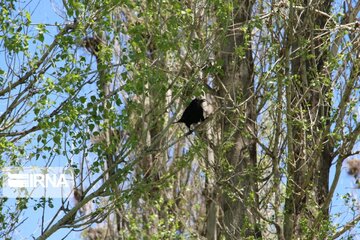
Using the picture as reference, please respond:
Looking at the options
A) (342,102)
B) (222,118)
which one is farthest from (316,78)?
(222,118)

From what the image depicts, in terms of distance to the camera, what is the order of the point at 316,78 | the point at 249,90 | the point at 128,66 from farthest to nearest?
the point at 249,90 < the point at 316,78 < the point at 128,66

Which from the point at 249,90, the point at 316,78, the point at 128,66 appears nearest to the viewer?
the point at 128,66

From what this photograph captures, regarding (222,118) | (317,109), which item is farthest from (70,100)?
(317,109)

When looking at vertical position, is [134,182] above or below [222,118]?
below

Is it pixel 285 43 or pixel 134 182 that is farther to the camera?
pixel 285 43

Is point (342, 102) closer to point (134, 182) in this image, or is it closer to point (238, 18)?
point (238, 18)

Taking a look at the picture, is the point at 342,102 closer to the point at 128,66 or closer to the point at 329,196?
the point at 329,196

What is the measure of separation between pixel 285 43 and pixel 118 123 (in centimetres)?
339

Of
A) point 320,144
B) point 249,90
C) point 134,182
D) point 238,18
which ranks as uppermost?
point 238,18

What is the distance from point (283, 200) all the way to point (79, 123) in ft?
12.1

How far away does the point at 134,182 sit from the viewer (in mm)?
11234

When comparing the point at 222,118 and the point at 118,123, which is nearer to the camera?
the point at 118,123

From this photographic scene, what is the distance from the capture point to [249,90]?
13.8 meters

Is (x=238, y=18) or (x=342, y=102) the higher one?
(x=238, y=18)
